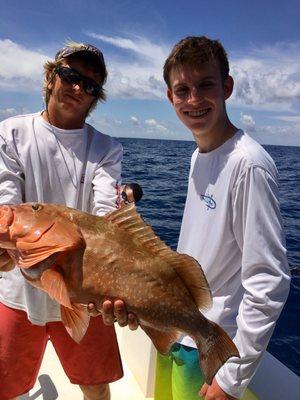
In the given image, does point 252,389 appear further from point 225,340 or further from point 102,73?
point 102,73

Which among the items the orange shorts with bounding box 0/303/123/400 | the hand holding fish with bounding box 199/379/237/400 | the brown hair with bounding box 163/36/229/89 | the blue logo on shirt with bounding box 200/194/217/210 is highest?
the brown hair with bounding box 163/36/229/89

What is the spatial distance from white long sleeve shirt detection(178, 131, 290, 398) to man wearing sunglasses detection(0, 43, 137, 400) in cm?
86

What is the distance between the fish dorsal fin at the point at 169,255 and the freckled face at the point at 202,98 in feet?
2.47

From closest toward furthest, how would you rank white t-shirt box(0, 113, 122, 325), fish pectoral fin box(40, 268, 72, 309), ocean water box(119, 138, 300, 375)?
1. fish pectoral fin box(40, 268, 72, 309)
2. white t-shirt box(0, 113, 122, 325)
3. ocean water box(119, 138, 300, 375)

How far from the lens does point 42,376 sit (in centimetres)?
413

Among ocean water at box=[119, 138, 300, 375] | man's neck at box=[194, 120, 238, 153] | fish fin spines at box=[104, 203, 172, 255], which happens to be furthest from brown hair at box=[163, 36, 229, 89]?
ocean water at box=[119, 138, 300, 375]

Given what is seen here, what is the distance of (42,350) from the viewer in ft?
9.57

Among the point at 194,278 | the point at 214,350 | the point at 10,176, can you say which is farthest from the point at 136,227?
Result: the point at 10,176

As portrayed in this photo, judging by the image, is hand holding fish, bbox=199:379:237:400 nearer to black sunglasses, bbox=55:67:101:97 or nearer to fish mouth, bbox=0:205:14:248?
fish mouth, bbox=0:205:14:248

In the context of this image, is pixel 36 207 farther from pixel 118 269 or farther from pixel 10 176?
pixel 10 176

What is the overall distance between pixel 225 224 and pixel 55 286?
1.03m

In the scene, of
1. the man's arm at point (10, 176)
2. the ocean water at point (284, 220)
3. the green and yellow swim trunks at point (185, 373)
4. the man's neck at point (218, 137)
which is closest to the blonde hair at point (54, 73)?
the man's arm at point (10, 176)

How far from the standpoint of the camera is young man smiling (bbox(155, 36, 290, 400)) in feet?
6.79

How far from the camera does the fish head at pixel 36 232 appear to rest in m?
2.00
